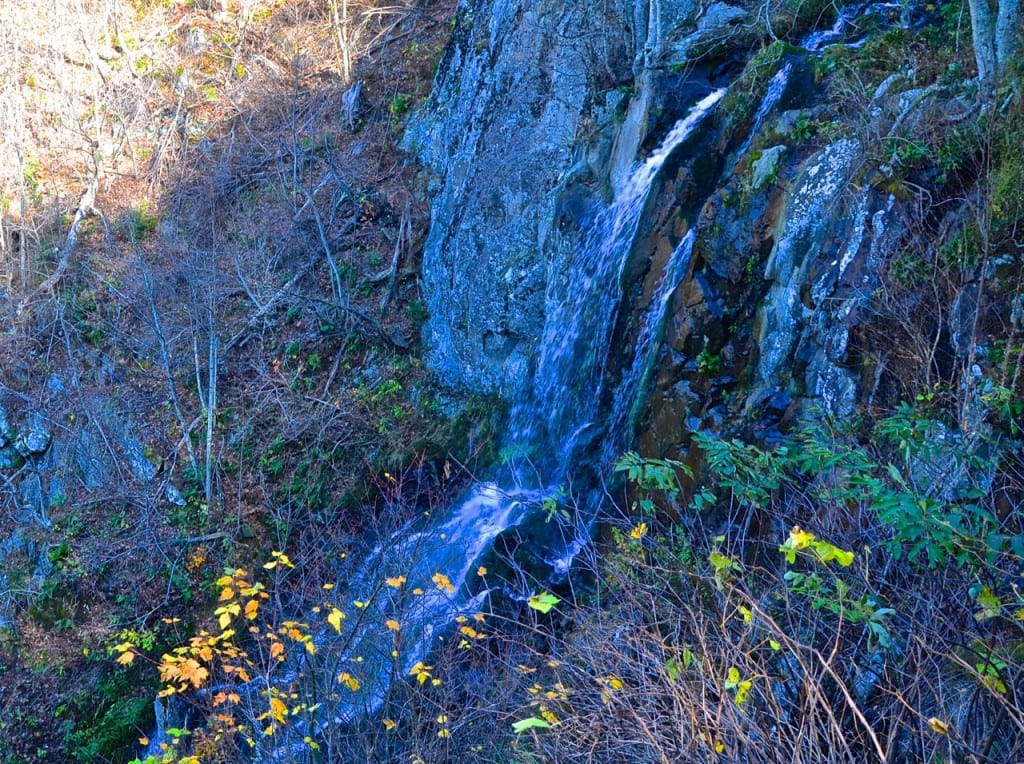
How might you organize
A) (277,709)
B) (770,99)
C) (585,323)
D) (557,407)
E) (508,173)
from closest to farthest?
1. (277,709)
2. (770,99)
3. (585,323)
4. (557,407)
5. (508,173)

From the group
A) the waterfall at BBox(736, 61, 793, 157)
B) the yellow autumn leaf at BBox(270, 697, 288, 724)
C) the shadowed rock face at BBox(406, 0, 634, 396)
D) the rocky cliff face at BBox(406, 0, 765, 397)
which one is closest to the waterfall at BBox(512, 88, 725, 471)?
the rocky cliff face at BBox(406, 0, 765, 397)

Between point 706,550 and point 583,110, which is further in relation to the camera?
point 583,110

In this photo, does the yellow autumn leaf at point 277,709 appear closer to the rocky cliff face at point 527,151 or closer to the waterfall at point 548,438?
the waterfall at point 548,438

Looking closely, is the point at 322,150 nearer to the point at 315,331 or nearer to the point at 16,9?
the point at 315,331

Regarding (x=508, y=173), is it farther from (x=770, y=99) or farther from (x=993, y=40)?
(x=993, y=40)

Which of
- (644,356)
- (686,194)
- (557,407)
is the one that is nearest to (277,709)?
(644,356)

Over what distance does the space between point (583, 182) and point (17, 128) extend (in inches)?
522

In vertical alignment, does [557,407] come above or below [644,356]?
below

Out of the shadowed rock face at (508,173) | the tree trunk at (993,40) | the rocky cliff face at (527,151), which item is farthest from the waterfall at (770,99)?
the shadowed rock face at (508,173)

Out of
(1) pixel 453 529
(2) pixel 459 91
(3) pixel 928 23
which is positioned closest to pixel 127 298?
(2) pixel 459 91

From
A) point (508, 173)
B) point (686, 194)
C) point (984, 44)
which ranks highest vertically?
point (984, 44)

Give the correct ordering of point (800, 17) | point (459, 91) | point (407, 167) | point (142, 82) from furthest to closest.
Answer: point (142, 82)
point (407, 167)
point (459, 91)
point (800, 17)

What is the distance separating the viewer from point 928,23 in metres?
6.36

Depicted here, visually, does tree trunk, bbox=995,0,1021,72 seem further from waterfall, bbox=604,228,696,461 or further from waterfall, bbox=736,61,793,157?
waterfall, bbox=604,228,696,461
